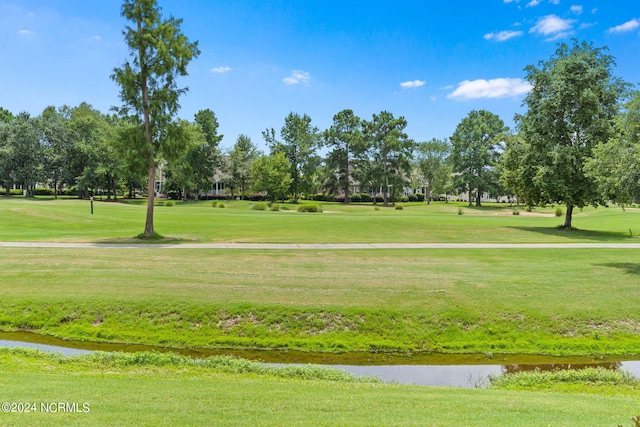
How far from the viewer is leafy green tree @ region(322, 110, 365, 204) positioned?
78.1m

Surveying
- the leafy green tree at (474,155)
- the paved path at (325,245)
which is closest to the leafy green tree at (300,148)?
the leafy green tree at (474,155)

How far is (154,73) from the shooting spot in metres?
23.4

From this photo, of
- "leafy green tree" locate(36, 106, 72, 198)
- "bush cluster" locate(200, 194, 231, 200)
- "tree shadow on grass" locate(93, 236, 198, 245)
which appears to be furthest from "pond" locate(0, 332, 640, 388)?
"bush cluster" locate(200, 194, 231, 200)

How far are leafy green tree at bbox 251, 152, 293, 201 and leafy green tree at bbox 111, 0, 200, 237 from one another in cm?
4453

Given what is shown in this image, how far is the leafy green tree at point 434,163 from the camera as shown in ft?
299

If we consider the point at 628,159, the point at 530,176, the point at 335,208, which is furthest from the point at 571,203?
the point at 335,208

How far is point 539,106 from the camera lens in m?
30.9

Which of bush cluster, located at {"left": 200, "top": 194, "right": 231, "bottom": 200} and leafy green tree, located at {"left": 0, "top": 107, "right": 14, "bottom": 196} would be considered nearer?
leafy green tree, located at {"left": 0, "top": 107, "right": 14, "bottom": 196}

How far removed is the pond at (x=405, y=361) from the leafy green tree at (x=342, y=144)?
2665 inches

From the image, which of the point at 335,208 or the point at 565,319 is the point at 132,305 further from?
the point at 335,208

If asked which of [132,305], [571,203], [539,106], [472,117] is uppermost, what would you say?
[472,117]

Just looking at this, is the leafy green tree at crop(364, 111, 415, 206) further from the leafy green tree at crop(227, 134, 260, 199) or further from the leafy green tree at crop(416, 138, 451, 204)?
the leafy green tree at crop(227, 134, 260, 199)

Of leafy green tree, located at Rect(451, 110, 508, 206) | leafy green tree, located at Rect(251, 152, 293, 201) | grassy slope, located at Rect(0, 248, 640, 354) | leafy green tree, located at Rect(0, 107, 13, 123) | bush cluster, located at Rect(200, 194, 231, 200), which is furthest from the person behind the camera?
leafy green tree, located at Rect(0, 107, 13, 123)

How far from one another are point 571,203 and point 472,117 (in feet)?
156
